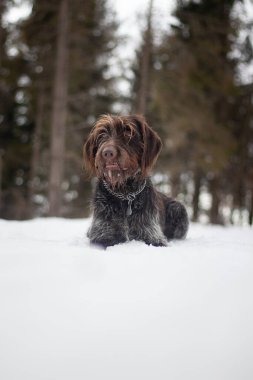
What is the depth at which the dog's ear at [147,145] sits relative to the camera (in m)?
3.87

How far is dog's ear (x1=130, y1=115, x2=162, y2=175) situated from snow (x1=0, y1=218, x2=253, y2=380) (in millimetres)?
1560

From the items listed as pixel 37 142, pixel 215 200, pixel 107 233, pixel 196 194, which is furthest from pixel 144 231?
pixel 196 194

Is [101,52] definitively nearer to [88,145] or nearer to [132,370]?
[88,145]

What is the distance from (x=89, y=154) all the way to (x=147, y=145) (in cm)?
74

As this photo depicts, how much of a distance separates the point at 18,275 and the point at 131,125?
220 centimetres

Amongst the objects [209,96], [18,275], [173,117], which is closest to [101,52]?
[173,117]

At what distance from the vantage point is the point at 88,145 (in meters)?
4.00

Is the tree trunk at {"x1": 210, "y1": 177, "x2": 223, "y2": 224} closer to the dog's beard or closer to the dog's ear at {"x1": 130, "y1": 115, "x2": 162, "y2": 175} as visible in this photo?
the dog's ear at {"x1": 130, "y1": 115, "x2": 162, "y2": 175}

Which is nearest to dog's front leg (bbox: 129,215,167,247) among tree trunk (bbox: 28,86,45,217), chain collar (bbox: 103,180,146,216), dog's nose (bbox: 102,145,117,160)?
chain collar (bbox: 103,180,146,216)

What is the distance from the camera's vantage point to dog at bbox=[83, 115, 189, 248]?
12.0ft

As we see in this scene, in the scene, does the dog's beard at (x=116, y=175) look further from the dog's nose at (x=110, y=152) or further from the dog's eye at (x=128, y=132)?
the dog's eye at (x=128, y=132)

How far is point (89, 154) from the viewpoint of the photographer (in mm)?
4031

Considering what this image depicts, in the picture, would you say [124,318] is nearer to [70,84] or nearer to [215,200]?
[70,84]

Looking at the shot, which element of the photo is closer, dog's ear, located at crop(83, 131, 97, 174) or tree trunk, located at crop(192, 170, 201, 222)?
dog's ear, located at crop(83, 131, 97, 174)
